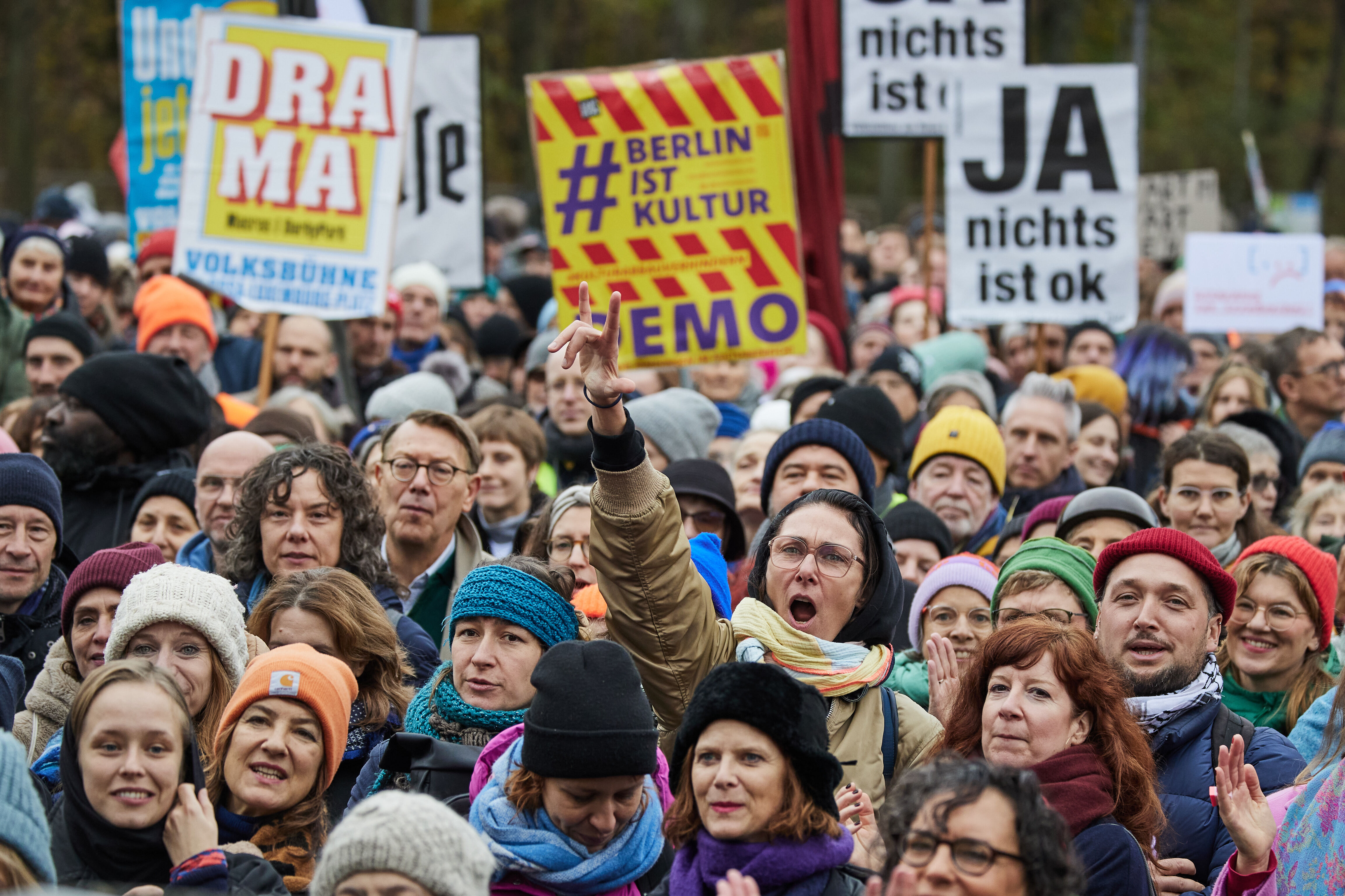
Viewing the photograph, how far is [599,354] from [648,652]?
2.43 feet

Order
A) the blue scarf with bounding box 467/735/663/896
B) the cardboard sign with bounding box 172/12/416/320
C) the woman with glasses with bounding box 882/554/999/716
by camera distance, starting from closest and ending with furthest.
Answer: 1. the blue scarf with bounding box 467/735/663/896
2. the woman with glasses with bounding box 882/554/999/716
3. the cardboard sign with bounding box 172/12/416/320

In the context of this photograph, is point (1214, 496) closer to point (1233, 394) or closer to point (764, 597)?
point (1233, 394)

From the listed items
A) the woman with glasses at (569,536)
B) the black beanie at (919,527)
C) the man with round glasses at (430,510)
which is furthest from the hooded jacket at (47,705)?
the black beanie at (919,527)

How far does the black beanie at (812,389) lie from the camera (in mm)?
7855

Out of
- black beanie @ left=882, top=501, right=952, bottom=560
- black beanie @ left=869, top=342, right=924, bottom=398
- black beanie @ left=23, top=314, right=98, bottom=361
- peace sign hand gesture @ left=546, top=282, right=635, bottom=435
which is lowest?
black beanie @ left=882, top=501, right=952, bottom=560

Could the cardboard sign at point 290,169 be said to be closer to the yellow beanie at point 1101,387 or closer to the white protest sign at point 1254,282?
the yellow beanie at point 1101,387

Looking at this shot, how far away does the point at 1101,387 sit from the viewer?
351 inches

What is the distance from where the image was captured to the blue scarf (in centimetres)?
367

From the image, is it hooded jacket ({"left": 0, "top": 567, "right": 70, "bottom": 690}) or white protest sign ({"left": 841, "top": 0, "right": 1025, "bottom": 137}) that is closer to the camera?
hooded jacket ({"left": 0, "top": 567, "right": 70, "bottom": 690})

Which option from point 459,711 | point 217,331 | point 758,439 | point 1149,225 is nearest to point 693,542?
point 459,711

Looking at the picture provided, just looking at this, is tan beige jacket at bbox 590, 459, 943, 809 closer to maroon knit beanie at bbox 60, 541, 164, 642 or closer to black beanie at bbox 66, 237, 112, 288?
maroon knit beanie at bbox 60, 541, 164, 642

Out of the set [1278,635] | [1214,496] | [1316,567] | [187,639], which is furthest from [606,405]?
[1214,496]

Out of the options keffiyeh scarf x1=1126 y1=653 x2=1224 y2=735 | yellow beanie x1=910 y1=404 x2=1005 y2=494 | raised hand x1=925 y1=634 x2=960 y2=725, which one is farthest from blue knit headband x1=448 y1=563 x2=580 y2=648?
yellow beanie x1=910 y1=404 x2=1005 y2=494

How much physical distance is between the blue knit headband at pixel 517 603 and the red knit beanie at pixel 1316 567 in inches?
97.5
